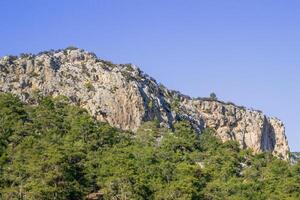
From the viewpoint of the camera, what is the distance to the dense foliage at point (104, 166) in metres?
56.5

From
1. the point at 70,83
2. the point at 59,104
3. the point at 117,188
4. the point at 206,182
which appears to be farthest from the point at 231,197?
the point at 70,83

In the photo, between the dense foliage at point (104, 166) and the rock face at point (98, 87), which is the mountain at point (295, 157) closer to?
the dense foliage at point (104, 166)

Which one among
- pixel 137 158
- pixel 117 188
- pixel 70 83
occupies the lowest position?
pixel 117 188

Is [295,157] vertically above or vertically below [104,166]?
above

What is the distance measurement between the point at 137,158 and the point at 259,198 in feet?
55.3

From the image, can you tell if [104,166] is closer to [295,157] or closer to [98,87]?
[98,87]

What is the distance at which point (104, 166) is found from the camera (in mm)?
62344

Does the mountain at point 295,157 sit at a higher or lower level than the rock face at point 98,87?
lower

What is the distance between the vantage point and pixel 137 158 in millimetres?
71812

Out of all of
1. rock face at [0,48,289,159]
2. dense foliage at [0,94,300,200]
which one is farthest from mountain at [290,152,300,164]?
rock face at [0,48,289,159]

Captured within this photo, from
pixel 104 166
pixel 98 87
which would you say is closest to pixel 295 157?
pixel 98 87

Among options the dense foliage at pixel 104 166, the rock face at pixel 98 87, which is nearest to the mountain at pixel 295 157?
the dense foliage at pixel 104 166

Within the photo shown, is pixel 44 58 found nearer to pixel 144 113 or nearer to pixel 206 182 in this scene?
pixel 144 113

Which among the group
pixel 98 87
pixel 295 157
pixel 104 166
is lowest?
pixel 104 166
